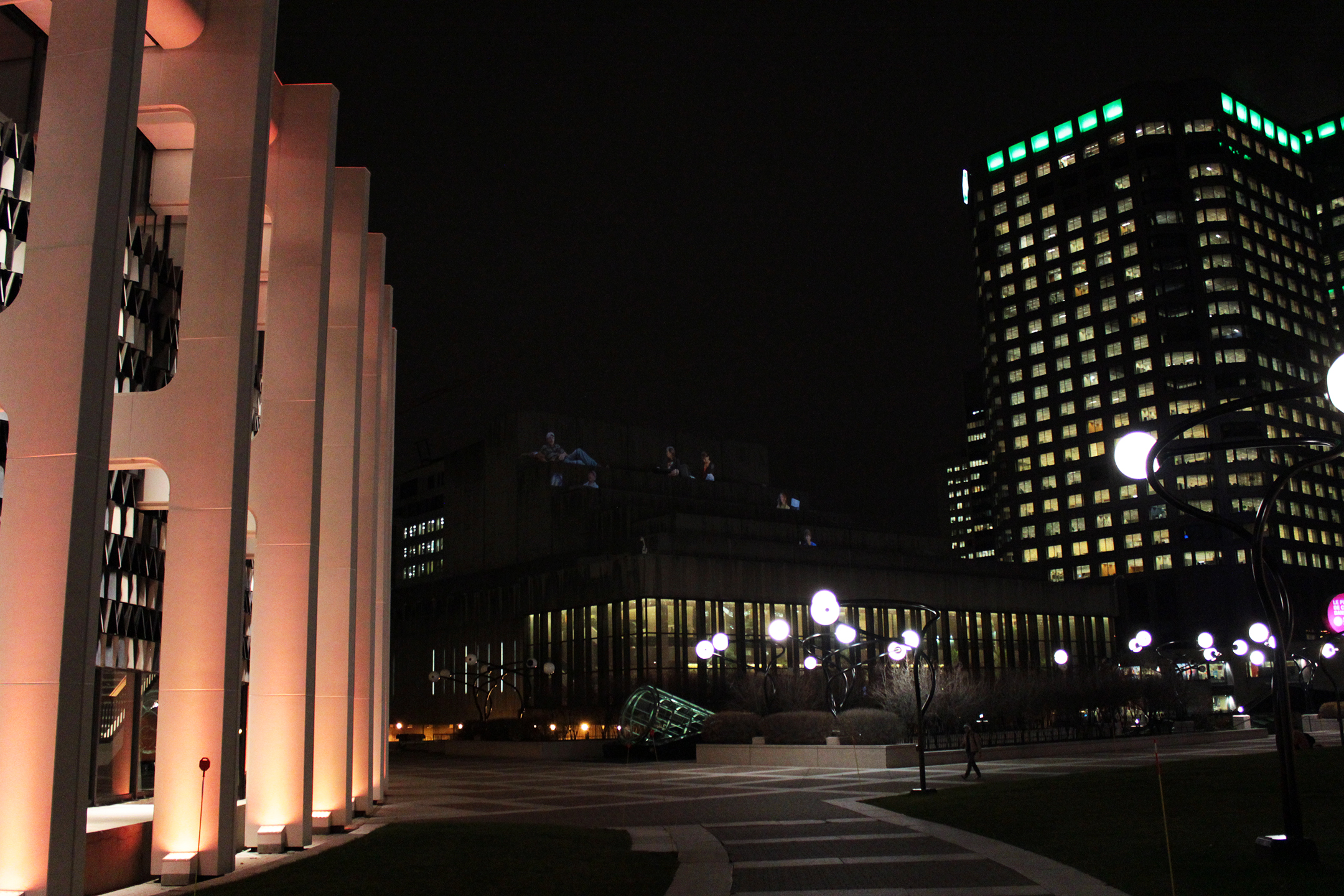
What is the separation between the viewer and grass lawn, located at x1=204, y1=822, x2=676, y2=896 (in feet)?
47.9

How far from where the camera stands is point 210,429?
1686 centimetres

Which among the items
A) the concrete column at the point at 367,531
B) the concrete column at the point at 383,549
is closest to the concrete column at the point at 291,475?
the concrete column at the point at 367,531

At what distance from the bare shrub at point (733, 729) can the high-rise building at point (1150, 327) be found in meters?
106

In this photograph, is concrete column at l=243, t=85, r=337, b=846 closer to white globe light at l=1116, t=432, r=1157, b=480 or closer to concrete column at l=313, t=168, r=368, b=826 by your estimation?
concrete column at l=313, t=168, r=368, b=826

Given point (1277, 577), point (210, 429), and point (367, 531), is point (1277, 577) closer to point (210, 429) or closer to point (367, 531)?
point (210, 429)

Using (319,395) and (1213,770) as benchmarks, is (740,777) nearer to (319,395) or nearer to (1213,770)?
(1213,770)

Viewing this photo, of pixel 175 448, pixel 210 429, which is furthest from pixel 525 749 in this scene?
pixel 210 429

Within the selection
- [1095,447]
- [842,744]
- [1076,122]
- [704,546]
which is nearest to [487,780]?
[842,744]

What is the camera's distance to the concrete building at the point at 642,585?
7438cm

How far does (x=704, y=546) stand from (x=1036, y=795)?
171ft

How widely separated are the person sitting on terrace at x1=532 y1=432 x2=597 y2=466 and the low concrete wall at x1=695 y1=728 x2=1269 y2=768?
56.9m

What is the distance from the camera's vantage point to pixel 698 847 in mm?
19391

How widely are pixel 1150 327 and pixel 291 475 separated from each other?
153918 mm

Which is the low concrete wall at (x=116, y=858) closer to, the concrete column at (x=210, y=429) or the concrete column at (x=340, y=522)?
the concrete column at (x=210, y=429)
